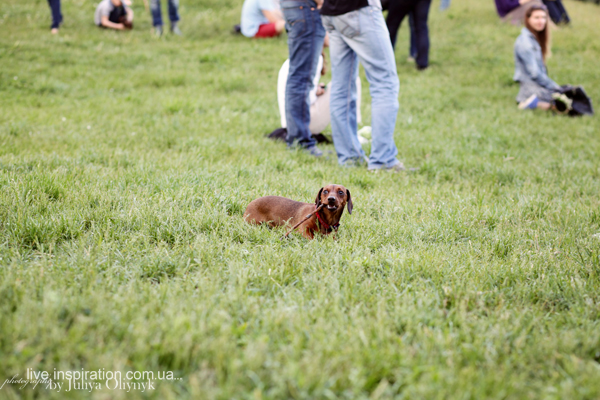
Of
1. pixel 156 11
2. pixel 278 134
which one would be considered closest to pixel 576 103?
pixel 278 134

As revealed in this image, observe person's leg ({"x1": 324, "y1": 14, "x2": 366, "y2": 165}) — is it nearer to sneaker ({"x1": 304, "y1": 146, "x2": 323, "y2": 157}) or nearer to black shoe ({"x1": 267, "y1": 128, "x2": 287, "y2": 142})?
sneaker ({"x1": 304, "y1": 146, "x2": 323, "y2": 157})

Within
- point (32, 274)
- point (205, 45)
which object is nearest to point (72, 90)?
point (205, 45)

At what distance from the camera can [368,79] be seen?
440 centimetres

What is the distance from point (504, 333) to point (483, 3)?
58.3ft

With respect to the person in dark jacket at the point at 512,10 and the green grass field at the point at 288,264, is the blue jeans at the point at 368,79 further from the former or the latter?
the person in dark jacket at the point at 512,10

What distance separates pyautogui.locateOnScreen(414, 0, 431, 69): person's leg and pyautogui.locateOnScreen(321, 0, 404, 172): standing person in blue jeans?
17.0 ft

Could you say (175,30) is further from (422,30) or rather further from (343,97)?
(343,97)

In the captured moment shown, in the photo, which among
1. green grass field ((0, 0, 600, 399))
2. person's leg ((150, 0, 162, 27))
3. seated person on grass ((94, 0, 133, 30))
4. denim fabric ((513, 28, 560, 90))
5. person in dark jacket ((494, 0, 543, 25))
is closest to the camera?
green grass field ((0, 0, 600, 399))

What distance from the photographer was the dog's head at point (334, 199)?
8.63ft

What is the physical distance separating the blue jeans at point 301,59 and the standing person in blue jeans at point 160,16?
25.1 ft

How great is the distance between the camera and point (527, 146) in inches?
214

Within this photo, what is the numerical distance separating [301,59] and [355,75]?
627 mm

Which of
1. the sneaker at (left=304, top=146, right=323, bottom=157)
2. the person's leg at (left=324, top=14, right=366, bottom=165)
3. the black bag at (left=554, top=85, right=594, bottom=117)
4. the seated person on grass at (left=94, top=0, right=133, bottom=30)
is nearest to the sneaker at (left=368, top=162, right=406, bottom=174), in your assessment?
the person's leg at (left=324, top=14, right=366, bottom=165)

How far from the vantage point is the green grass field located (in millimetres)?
1459
